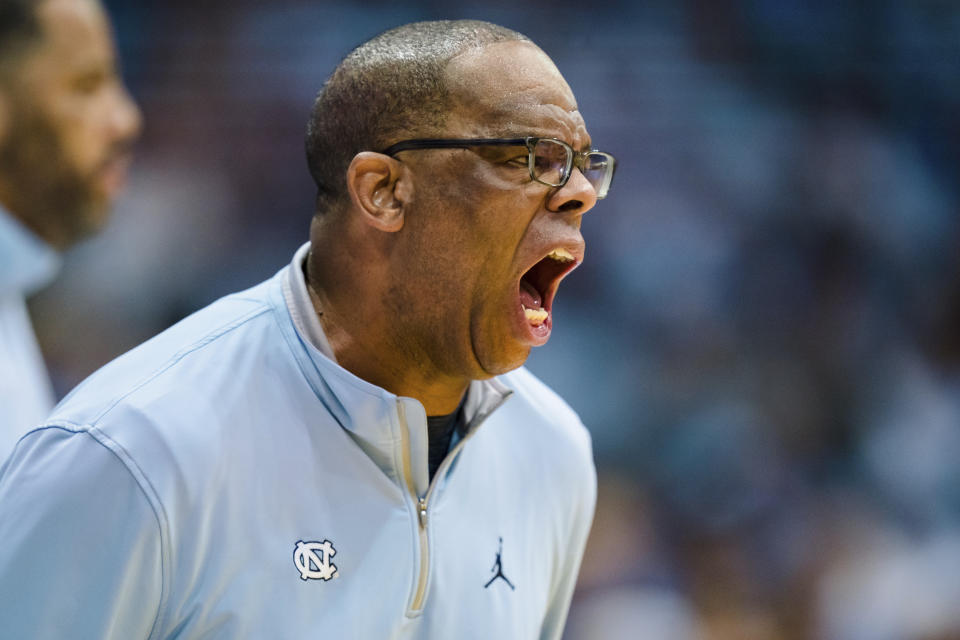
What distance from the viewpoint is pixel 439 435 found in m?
1.86

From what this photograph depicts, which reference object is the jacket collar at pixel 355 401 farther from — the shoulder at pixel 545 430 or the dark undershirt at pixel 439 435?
the shoulder at pixel 545 430

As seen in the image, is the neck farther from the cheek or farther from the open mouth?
the cheek

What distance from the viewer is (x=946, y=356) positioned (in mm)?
4746

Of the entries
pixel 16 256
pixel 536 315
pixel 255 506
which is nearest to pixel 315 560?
pixel 255 506

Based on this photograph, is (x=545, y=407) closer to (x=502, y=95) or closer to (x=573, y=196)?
(x=573, y=196)

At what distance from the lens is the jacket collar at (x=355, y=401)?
1.65m

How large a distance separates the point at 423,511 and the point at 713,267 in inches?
125

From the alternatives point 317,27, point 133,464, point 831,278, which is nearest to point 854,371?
point 831,278

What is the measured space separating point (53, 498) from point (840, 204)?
413 centimetres

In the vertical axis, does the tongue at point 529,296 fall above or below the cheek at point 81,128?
below

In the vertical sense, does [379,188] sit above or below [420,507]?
above

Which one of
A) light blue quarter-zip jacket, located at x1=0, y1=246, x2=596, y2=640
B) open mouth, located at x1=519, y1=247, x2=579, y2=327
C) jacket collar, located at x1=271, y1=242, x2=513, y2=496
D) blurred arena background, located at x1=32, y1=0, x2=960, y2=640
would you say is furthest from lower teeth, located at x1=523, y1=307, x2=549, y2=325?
blurred arena background, located at x1=32, y1=0, x2=960, y2=640

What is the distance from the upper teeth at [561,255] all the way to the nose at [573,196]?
66 millimetres

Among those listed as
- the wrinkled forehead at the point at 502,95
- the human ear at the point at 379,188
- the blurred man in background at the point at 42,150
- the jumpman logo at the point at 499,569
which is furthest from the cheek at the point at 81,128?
the jumpman logo at the point at 499,569
